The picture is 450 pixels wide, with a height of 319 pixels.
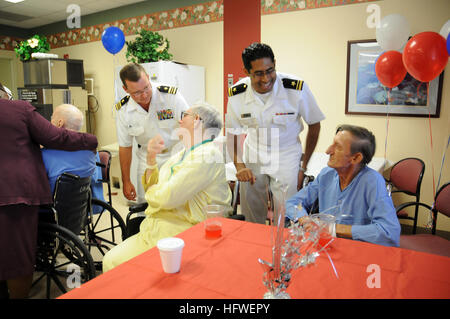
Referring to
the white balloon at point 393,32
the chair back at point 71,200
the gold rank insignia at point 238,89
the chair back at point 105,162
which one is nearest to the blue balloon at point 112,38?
the chair back at point 105,162

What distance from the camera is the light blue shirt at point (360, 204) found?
4.67 feet

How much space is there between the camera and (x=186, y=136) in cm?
187

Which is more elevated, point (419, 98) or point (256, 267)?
point (419, 98)

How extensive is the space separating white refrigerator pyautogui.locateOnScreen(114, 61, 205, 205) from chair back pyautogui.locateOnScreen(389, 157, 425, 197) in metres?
2.63

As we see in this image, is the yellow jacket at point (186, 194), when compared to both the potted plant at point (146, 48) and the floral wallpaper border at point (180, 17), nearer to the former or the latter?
the floral wallpaper border at point (180, 17)

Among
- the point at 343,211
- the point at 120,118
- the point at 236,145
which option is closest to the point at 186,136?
the point at 236,145

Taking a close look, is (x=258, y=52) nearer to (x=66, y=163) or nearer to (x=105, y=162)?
(x=66, y=163)

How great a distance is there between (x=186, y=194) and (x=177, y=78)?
2828 mm

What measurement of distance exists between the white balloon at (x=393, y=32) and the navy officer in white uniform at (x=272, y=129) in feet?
3.95

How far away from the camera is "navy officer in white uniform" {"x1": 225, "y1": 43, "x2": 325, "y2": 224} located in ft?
7.30

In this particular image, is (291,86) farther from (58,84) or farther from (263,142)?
(58,84)

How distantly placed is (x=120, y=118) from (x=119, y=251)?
4.46ft

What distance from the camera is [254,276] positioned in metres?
1.06
